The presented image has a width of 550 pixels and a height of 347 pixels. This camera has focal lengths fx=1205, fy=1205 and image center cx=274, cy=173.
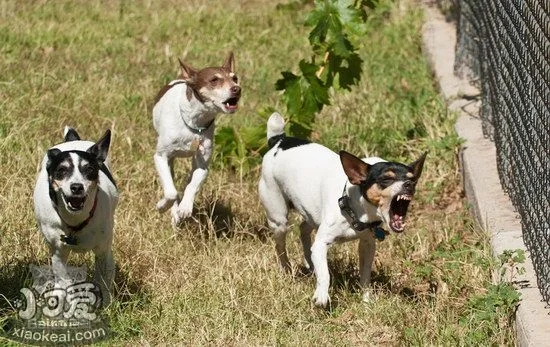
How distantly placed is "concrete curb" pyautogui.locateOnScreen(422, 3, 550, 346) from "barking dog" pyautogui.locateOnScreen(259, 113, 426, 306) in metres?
0.83

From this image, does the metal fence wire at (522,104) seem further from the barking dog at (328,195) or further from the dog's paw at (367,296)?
the dog's paw at (367,296)

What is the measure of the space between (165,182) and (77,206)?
2029mm

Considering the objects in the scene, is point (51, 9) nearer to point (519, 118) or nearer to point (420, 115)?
point (420, 115)

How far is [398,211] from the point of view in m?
6.41

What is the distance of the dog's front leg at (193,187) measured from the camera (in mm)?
8055

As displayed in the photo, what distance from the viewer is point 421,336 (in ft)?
21.0

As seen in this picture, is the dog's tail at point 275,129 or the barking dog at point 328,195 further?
the dog's tail at point 275,129

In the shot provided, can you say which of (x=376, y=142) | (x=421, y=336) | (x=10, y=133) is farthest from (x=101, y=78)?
(x=421, y=336)

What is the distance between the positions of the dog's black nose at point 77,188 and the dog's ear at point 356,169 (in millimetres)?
1395

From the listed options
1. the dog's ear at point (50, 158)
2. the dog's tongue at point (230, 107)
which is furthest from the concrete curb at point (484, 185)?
the dog's ear at point (50, 158)

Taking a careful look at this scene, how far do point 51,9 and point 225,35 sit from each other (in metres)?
2.21

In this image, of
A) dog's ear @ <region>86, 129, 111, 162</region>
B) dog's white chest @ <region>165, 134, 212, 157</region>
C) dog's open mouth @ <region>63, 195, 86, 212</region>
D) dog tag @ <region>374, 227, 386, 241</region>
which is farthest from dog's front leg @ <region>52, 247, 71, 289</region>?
dog's white chest @ <region>165, 134, 212, 157</region>

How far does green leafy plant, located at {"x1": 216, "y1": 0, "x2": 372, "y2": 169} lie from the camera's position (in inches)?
343

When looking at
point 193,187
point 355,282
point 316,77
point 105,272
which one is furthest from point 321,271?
point 316,77
